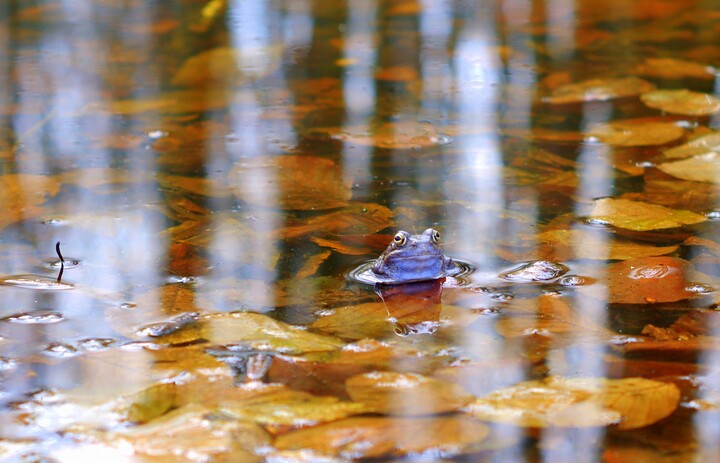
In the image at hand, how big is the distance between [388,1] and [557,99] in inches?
99.0

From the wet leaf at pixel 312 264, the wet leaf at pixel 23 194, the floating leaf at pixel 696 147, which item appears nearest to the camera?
the wet leaf at pixel 312 264

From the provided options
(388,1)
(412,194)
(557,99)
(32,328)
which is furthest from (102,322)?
(388,1)

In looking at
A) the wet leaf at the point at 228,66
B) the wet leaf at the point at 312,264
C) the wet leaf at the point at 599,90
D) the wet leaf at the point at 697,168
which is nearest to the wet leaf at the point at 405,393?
the wet leaf at the point at 312,264

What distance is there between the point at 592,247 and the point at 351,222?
68 cm

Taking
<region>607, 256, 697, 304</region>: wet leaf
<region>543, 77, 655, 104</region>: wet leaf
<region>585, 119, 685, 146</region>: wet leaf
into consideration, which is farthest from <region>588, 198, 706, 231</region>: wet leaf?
<region>543, 77, 655, 104</region>: wet leaf

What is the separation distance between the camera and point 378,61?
15.9ft

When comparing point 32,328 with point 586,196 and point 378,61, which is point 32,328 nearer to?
point 586,196

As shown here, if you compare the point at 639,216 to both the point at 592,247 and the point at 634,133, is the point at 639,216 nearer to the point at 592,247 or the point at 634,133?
the point at 592,247

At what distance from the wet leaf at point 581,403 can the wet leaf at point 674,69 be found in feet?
9.32

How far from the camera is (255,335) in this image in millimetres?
1976

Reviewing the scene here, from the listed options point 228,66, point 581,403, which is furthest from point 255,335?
point 228,66

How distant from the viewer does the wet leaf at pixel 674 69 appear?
4.25 metres

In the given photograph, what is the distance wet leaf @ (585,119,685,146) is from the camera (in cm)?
335

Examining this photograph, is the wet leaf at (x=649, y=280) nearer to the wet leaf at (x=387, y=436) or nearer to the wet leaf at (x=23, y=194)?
the wet leaf at (x=387, y=436)
